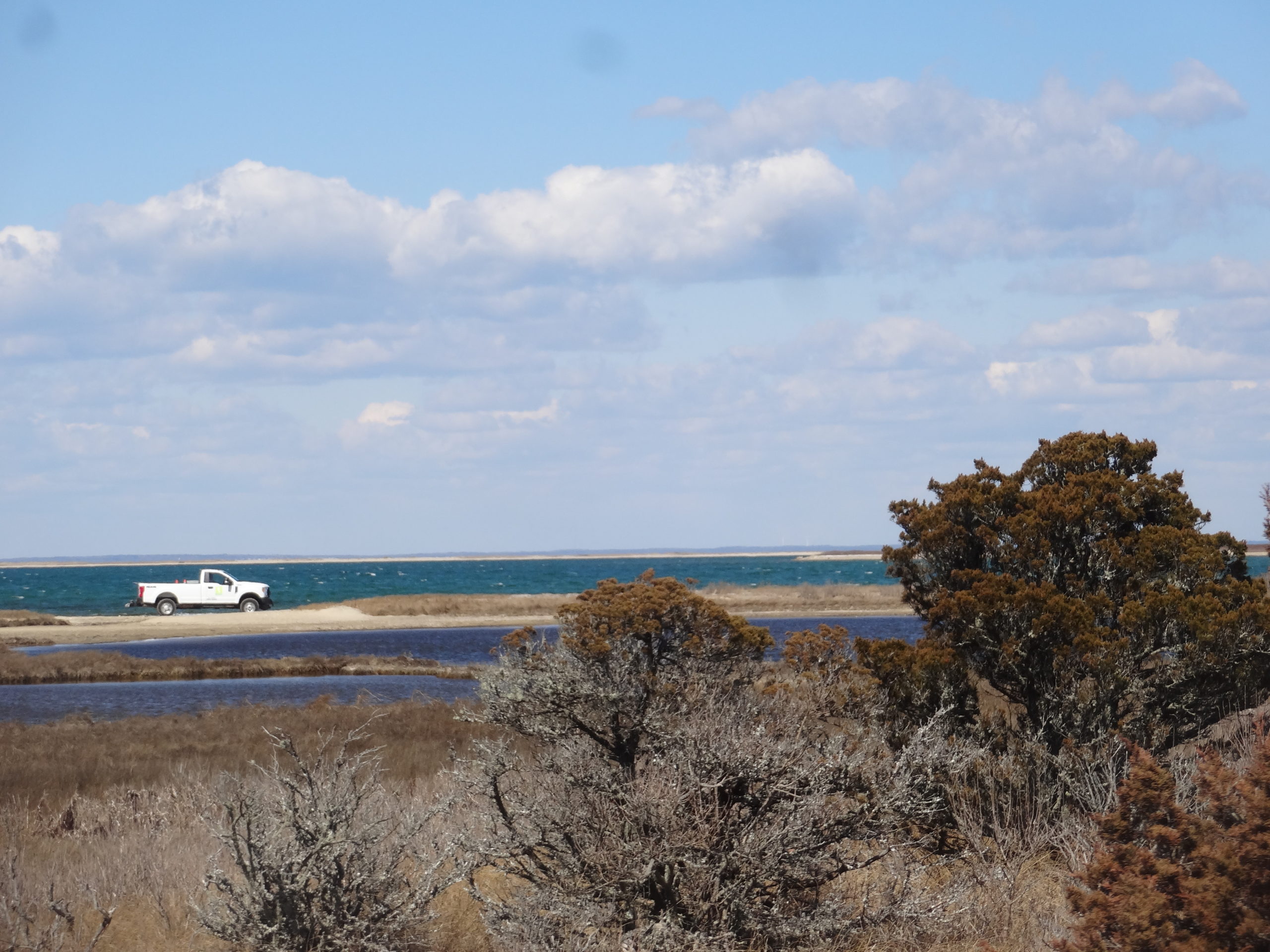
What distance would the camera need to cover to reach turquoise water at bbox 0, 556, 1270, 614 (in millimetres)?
→ 84500

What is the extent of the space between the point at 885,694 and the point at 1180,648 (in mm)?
2575

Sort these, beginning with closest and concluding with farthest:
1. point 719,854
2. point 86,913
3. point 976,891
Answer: point 719,854 → point 976,891 → point 86,913

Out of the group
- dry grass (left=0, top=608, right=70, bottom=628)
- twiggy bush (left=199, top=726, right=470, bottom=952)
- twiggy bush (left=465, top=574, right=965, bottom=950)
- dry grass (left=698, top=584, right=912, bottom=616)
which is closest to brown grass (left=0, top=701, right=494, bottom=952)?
twiggy bush (left=199, top=726, right=470, bottom=952)

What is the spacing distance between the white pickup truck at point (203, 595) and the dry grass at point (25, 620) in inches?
190

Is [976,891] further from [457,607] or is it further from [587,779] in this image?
[457,607]

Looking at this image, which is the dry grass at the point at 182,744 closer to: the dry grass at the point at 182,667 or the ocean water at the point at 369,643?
the dry grass at the point at 182,667

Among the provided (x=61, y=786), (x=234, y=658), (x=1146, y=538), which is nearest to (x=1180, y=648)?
(x=1146, y=538)

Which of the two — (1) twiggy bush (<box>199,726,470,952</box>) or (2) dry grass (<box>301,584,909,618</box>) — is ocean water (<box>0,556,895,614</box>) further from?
(1) twiggy bush (<box>199,726,470,952</box>)

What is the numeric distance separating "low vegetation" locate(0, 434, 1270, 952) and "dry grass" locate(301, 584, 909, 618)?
52370 millimetres

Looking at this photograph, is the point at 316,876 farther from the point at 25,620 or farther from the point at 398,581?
the point at 398,581

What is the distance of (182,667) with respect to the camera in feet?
124

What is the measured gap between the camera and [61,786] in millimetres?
15797

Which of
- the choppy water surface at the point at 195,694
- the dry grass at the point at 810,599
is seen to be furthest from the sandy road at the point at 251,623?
the choppy water surface at the point at 195,694

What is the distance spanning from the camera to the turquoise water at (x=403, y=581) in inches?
3327
